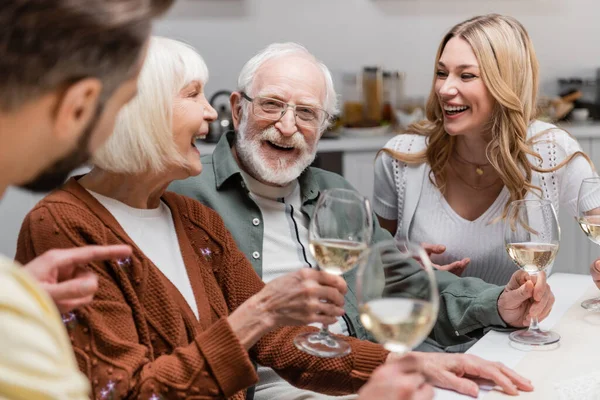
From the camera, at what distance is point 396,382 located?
0.94 meters

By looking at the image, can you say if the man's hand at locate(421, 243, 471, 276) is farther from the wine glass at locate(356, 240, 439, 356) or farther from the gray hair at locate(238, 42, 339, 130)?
the wine glass at locate(356, 240, 439, 356)

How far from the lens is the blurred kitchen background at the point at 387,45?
4.17 meters

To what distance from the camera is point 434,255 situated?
2.21 meters

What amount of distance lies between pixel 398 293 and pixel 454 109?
1.41 meters

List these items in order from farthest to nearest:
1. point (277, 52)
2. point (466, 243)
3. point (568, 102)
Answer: point (568, 102) < point (466, 243) < point (277, 52)

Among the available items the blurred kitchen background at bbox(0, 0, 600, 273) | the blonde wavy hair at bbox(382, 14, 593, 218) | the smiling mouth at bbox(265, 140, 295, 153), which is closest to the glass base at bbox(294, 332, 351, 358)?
the smiling mouth at bbox(265, 140, 295, 153)

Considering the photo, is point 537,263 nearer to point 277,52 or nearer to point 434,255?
point 434,255

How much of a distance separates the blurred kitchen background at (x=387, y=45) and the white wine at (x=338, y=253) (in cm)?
277

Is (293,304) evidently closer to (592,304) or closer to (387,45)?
(592,304)

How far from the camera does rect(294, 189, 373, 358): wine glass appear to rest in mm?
1245

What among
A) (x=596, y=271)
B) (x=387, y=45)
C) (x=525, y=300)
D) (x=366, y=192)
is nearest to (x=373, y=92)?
(x=387, y=45)

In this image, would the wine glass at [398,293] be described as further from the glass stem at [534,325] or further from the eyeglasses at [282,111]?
the eyeglasses at [282,111]

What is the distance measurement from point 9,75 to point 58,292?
1.18 ft

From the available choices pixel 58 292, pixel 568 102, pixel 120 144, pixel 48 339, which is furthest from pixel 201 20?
pixel 48 339
